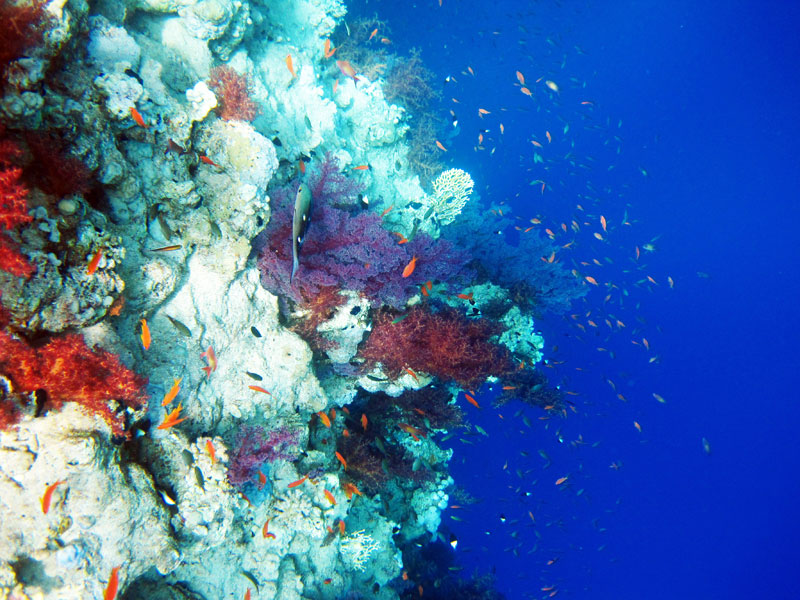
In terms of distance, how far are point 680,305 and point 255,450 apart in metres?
49.2

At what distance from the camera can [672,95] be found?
37375 millimetres

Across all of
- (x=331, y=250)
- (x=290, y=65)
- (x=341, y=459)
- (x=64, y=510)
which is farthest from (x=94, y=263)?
(x=290, y=65)

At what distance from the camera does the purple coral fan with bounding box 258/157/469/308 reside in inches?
174

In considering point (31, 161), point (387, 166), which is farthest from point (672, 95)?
point (31, 161)

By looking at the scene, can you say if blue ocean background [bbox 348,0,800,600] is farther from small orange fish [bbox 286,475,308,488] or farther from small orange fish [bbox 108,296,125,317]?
small orange fish [bbox 108,296,125,317]

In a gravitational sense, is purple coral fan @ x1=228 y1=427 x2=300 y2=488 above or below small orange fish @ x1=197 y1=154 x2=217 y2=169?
below

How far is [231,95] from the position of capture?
4629 millimetres

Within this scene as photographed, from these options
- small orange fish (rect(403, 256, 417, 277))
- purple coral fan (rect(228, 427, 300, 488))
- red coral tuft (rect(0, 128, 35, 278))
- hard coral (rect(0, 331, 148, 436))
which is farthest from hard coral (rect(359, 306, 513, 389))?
red coral tuft (rect(0, 128, 35, 278))

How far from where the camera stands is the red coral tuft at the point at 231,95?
461 centimetres

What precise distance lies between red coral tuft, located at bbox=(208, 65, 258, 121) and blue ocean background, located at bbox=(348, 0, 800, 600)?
74.6 ft

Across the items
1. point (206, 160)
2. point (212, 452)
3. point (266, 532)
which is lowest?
point (266, 532)

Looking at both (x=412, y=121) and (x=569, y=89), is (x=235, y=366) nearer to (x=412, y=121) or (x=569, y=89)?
(x=412, y=121)

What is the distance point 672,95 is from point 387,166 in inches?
1754

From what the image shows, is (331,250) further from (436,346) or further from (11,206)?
(11,206)
